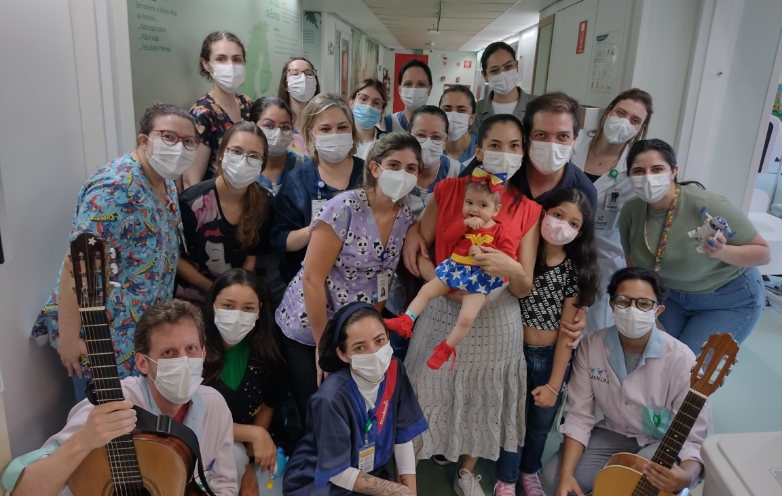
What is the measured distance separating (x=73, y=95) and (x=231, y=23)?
5.89 feet

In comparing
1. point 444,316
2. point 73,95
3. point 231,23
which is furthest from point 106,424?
point 231,23

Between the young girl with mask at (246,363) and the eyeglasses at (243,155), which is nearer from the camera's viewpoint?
the young girl with mask at (246,363)

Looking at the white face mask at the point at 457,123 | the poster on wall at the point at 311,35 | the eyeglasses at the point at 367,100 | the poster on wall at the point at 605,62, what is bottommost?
the white face mask at the point at 457,123

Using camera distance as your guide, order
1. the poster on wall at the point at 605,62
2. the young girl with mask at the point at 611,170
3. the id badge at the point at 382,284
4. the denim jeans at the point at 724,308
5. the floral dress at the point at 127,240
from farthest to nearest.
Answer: the poster on wall at the point at 605,62, the young girl with mask at the point at 611,170, the denim jeans at the point at 724,308, the id badge at the point at 382,284, the floral dress at the point at 127,240

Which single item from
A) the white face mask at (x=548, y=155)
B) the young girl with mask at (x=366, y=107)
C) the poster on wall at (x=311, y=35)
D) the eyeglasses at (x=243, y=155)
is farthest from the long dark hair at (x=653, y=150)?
the poster on wall at (x=311, y=35)

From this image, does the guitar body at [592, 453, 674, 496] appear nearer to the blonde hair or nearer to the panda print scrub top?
the panda print scrub top

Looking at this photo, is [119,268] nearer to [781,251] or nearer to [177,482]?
[177,482]

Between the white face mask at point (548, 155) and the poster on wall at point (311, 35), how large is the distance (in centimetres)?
482

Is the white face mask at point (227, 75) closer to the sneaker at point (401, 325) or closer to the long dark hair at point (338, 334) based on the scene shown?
the long dark hair at point (338, 334)

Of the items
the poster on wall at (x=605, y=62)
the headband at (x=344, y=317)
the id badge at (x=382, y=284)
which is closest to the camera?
the headband at (x=344, y=317)

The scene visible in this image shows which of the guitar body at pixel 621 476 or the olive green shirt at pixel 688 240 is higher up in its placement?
the olive green shirt at pixel 688 240

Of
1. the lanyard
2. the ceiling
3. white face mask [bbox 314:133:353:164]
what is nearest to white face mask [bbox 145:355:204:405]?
white face mask [bbox 314:133:353:164]

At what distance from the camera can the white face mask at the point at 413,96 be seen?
3.22 meters

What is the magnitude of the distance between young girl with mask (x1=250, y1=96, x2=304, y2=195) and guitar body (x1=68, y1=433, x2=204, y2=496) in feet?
4.71
